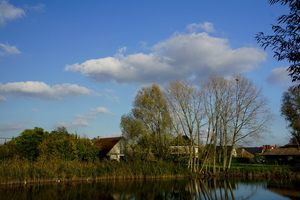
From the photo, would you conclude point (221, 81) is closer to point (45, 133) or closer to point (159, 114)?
point (159, 114)

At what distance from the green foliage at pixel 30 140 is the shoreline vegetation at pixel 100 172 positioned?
16052 mm

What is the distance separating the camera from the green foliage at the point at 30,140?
133 ft

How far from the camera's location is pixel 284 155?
4194 cm

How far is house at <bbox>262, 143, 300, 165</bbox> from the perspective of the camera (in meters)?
39.8

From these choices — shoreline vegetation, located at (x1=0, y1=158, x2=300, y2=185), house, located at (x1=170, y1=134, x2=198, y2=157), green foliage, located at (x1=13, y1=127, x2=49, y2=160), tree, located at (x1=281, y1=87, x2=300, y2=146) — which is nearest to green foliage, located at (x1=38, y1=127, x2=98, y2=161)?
shoreline vegetation, located at (x1=0, y1=158, x2=300, y2=185)

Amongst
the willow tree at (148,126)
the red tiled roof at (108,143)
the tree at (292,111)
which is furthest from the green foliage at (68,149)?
the tree at (292,111)

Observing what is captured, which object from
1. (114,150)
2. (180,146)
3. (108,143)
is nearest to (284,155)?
(180,146)

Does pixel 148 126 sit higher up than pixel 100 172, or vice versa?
pixel 148 126

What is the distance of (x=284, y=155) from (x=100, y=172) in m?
28.9

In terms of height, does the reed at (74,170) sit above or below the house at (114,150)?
below

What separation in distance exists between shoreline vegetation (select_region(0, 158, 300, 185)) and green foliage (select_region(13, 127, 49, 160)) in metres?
16.1

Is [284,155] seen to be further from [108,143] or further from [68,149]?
[68,149]

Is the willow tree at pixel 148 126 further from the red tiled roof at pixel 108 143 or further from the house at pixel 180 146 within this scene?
the red tiled roof at pixel 108 143

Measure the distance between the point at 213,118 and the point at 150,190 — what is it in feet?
44.4
